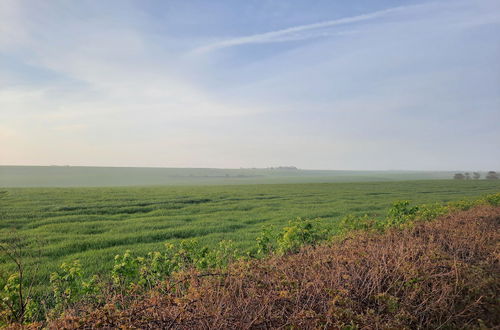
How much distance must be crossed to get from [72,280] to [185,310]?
333 centimetres

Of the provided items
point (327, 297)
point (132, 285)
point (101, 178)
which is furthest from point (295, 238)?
point (101, 178)

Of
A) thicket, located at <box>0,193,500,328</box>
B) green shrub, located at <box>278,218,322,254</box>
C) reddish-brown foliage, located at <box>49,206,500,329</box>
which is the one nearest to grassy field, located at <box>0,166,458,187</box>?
green shrub, located at <box>278,218,322,254</box>

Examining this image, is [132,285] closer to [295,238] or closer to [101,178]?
[295,238]

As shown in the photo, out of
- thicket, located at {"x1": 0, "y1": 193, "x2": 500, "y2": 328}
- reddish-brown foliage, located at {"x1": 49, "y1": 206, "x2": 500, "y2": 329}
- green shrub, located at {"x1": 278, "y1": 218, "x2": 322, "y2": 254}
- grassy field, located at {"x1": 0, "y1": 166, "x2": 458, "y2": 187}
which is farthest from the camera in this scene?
grassy field, located at {"x1": 0, "y1": 166, "x2": 458, "y2": 187}

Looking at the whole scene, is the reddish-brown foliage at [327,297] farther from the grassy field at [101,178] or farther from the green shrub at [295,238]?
the grassy field at [101,178]

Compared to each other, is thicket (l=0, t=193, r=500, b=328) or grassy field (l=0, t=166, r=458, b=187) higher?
thicket (l=0, t=193, r=500, b=328)

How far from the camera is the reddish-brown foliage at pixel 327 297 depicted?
314 cm

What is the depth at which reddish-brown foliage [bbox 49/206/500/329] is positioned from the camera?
3.14m

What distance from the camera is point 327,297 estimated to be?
381cm

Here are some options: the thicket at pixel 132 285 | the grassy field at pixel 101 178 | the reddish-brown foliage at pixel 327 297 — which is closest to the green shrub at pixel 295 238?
the thicket at pixel 132 285

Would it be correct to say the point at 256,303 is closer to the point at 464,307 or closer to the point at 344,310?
the point at 344,310

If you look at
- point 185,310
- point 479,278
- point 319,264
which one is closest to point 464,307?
point 479,278

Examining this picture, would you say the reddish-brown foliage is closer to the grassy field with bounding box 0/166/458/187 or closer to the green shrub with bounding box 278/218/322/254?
the green shrub with bounding box 278/218/322/254

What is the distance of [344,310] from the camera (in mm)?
3377
